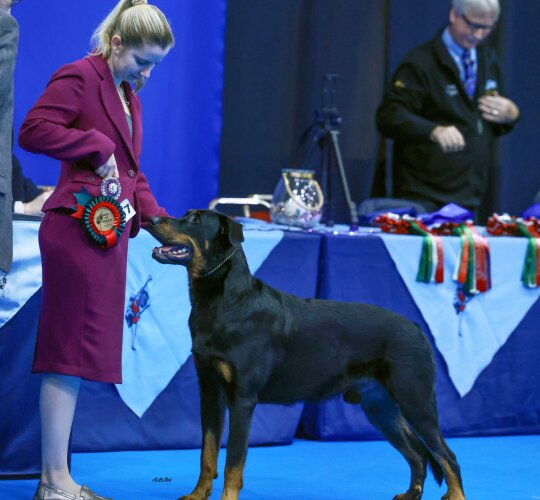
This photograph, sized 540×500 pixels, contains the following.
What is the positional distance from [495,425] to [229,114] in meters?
2.36

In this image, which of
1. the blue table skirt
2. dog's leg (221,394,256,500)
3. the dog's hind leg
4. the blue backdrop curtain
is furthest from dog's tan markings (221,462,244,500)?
the blue backdrop curtain

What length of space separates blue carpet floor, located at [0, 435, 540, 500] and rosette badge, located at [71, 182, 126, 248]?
1.01 m

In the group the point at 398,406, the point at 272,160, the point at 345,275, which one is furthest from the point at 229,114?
the point at 398,406

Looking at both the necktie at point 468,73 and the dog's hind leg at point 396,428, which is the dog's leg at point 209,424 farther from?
the necktie at point 468,73

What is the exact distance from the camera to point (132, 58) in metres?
3.39

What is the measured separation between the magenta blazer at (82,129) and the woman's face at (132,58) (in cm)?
3

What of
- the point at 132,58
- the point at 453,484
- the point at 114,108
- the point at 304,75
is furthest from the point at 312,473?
the point at 304,75

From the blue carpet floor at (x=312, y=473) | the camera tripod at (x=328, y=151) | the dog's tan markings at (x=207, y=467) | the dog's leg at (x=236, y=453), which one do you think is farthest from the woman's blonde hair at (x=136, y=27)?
the camera tripod at (x=328, y=151)

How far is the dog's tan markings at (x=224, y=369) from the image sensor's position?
363cm

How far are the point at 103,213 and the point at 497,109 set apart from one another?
11.6ft

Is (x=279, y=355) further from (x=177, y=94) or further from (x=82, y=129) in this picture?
(x=177, y=94)

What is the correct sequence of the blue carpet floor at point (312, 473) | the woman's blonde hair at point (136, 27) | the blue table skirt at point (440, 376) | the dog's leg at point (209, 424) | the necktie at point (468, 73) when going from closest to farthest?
1. the woman's blonde hair at point (136, 27)
2. the dog's leg at point (209, 424)
3. the blue carpet floor at point (312, 473)
4. the blue table skirt at point (440, 376)
5. the necktie at point (468, 73)

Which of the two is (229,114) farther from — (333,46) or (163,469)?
(163,469)

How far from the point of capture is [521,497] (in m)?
4.22
